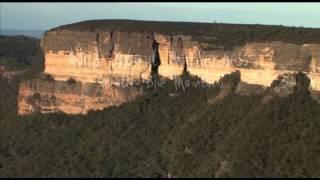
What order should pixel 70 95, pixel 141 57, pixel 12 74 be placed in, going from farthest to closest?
pixel 12 74 < pixel 70 95 < pixel 141 57

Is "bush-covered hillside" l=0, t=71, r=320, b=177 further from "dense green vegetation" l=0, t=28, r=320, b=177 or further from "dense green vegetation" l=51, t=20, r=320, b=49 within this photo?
"dense green vegetation" l=51, t=20, r=320, b=49

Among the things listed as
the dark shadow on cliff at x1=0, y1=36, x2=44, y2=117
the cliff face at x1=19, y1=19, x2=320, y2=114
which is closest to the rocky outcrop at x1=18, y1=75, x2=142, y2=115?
the cliff face at x1=19, y1=19, x2=320, y2=114

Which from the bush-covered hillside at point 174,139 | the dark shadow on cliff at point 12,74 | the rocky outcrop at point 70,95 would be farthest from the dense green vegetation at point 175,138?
the dark shadow on cliff at point 12,74

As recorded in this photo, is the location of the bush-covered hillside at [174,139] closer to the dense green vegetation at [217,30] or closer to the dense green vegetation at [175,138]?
the dense green vegetation at [175,138]

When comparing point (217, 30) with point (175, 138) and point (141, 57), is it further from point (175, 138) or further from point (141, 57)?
point (175, 138)

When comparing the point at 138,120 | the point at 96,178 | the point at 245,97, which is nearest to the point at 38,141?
the point at 138,120

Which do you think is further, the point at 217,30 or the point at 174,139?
the point at 217,30

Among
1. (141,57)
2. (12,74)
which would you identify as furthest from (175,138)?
(12,74)
